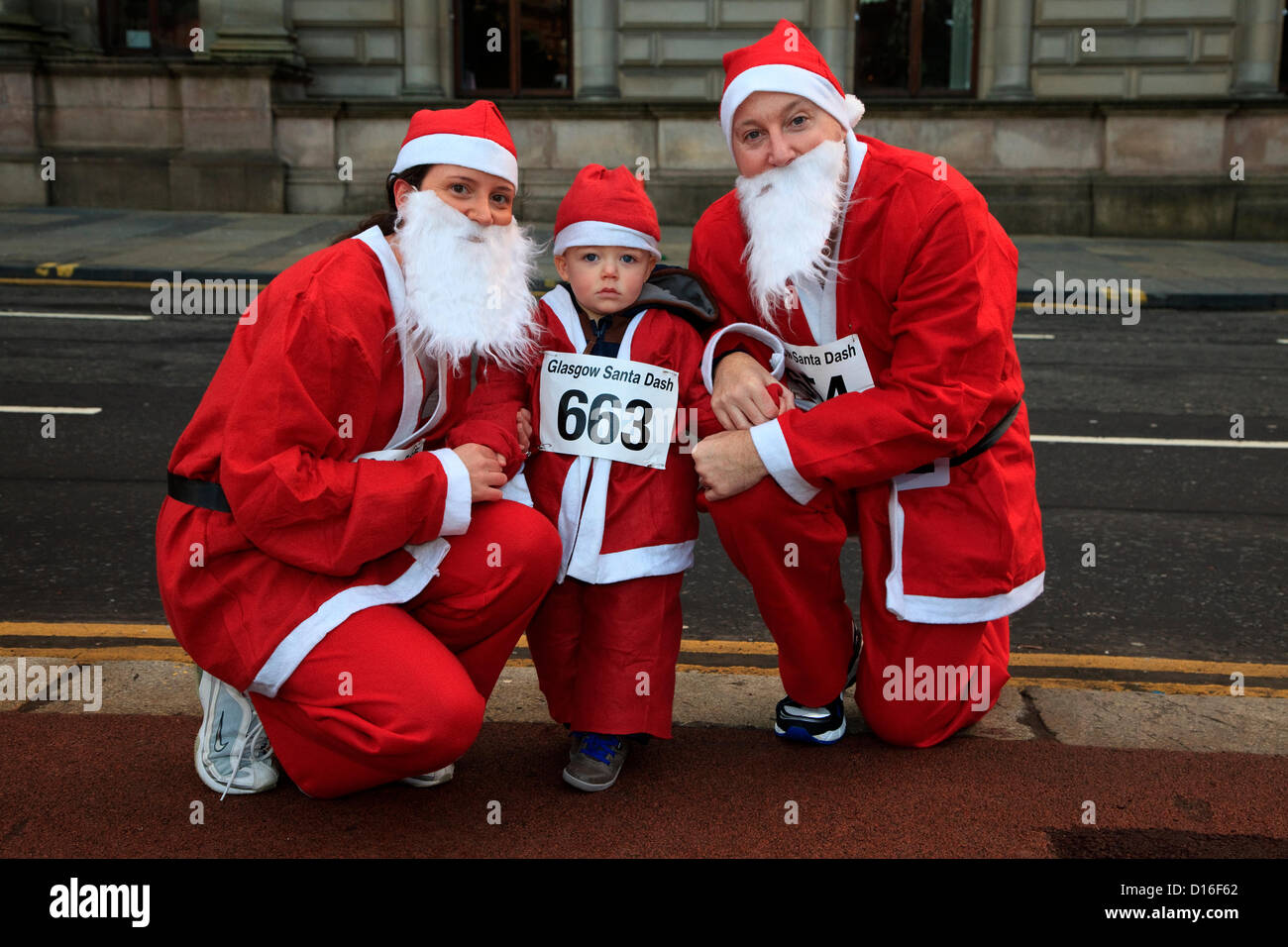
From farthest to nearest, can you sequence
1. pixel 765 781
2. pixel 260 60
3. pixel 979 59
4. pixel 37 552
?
pixel 979 59 → pixel 260 60 → pixel 37 552 → pixel 765 781

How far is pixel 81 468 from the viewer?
583cm

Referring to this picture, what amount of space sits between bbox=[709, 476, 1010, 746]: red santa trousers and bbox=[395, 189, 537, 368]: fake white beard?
633 millimetres

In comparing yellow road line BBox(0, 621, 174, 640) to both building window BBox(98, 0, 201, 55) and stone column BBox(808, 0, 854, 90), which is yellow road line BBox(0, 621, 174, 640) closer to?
stone column BBox(808, 0, 854, 90)

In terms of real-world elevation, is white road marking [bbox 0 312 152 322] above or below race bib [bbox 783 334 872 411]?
below

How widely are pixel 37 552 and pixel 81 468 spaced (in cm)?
116

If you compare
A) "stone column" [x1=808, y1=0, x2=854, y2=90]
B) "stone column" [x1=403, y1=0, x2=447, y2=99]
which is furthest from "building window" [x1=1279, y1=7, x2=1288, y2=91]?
"stone column" [x1=403, y1=0, x2=447, y2=99]

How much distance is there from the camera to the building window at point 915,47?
16906 millimetres

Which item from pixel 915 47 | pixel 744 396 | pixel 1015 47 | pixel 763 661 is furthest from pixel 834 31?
pixel 744 396

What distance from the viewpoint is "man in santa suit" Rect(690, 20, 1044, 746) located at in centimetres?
302

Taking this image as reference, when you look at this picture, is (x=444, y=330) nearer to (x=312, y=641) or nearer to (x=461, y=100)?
(x=312, y=641)

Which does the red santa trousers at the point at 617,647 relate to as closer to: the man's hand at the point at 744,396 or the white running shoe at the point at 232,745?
the man's hand at the point at 744,396

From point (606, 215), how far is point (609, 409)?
17.4 inches

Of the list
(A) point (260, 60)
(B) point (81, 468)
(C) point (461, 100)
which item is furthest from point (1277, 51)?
(B) point (81, 468)

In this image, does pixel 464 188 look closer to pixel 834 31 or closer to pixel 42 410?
pixel 42 410
